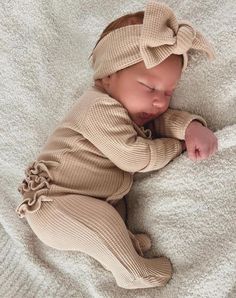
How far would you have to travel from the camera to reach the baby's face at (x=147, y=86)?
1134mm

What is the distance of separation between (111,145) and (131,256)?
22cm

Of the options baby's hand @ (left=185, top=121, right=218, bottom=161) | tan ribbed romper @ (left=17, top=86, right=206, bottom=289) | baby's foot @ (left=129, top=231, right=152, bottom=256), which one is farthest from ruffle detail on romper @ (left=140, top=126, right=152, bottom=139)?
baby's foot @ (left=129, top=231, right=152, bottom=256)

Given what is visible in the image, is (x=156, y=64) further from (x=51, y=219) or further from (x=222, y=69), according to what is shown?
(x=51, y=219)

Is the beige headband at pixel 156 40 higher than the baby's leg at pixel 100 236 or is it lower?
higher

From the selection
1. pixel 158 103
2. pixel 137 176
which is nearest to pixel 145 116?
pixel 158 103

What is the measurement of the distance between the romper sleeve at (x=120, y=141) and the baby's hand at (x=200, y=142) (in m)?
0.06

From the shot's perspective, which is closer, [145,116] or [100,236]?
[100,236]

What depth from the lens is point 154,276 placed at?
1.09 meters

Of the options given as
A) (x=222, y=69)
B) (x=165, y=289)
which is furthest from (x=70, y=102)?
(x=165, y=289)

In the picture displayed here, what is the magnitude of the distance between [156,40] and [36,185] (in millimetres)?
385

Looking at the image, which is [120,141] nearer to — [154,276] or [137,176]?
[137,176]

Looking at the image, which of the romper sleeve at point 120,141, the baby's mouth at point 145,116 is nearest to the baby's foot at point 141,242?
the romper sleeve at point 120,141

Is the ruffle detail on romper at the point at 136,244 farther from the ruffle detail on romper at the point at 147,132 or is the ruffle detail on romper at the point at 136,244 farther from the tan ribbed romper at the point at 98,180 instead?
the ruffle detail on romper at the point at 147,132

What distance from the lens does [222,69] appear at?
1.14 meters
